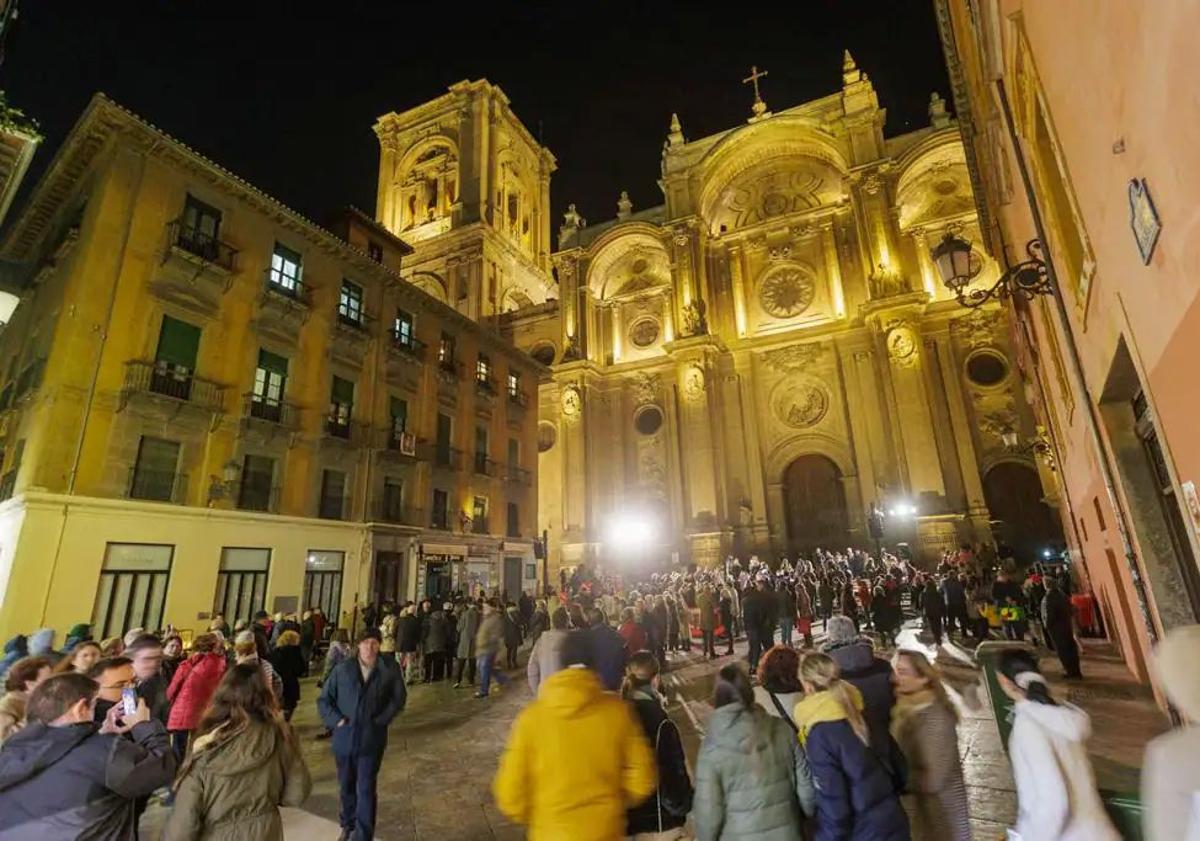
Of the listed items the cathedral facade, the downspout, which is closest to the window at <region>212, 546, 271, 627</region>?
the downspout

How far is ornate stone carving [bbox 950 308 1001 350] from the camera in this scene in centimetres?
2366

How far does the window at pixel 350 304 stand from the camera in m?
18.1

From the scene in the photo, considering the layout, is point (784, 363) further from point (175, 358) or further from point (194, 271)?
point (175, 358)

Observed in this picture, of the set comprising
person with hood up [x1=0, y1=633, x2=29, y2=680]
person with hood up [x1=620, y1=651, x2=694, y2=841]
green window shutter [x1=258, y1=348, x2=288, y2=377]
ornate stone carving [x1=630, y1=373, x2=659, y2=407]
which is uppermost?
ornate stone carving [x1=630, y1=373, x2=659, y2=407]

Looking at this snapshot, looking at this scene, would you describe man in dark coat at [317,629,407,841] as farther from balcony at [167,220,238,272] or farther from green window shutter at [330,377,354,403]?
green window shutter at [330,377,354,403]

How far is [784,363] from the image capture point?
2744cm

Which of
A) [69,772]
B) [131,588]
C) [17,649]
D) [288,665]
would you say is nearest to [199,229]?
[131,588]

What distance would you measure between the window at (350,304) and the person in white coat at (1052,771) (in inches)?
730

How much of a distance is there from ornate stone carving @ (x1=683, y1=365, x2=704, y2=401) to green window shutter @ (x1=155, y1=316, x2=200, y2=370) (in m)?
19.0

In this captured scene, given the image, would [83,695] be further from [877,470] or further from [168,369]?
[877,470]

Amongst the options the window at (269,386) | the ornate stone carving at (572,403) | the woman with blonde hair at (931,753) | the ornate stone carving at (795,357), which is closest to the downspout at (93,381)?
the window at (269,386)

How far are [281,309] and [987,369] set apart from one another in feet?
84.3

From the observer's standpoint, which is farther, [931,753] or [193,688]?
[193,688]

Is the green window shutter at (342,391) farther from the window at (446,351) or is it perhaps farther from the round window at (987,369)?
the round window at (987,369)
